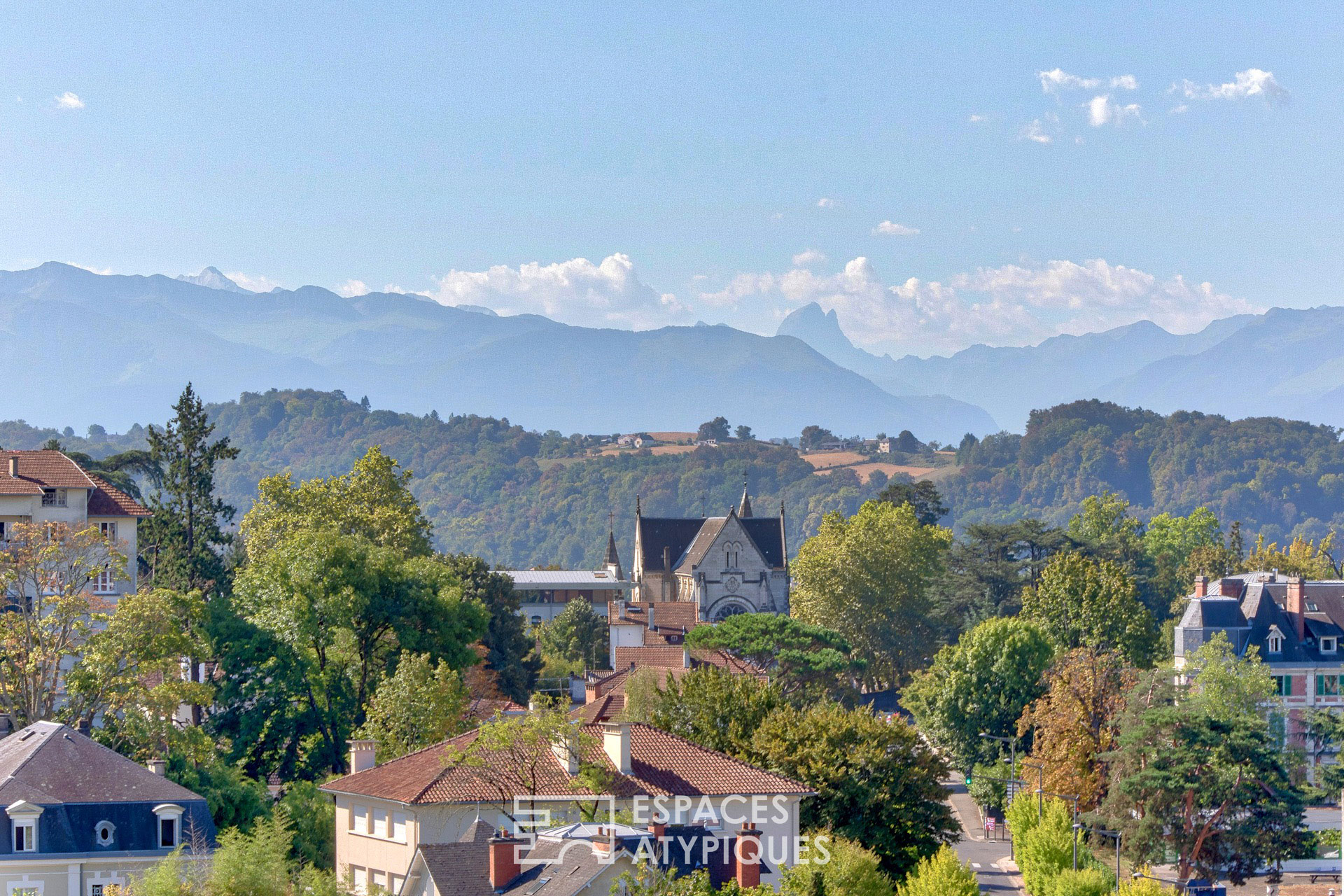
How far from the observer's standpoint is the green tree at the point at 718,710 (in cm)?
5484

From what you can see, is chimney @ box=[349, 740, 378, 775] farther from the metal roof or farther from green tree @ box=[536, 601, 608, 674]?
the metal roof

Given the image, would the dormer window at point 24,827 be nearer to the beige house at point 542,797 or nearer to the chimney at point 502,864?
the beige house at point 542,797

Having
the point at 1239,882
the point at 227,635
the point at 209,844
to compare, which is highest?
the point at 227,635

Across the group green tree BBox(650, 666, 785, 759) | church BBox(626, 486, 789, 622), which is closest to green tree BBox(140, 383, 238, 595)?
green tree BBox(650, 666, 785, 759)

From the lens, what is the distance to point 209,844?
4338 centimetres

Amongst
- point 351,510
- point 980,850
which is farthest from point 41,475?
point 980,850

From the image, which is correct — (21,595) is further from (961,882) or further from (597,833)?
(961,882)

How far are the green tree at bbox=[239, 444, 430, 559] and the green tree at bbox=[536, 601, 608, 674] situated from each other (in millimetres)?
34990

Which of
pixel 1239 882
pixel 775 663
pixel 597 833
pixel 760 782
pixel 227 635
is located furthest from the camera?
pixel 775 663

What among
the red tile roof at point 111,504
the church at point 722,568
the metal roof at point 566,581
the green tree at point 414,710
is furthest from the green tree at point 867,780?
the metal roof at point 566,581

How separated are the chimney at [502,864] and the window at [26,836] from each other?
12249mm

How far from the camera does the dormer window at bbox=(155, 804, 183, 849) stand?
142 ft

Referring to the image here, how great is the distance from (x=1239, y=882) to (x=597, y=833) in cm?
2990

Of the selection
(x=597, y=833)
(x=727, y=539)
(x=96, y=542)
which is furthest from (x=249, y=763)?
(x=727, y=539)
